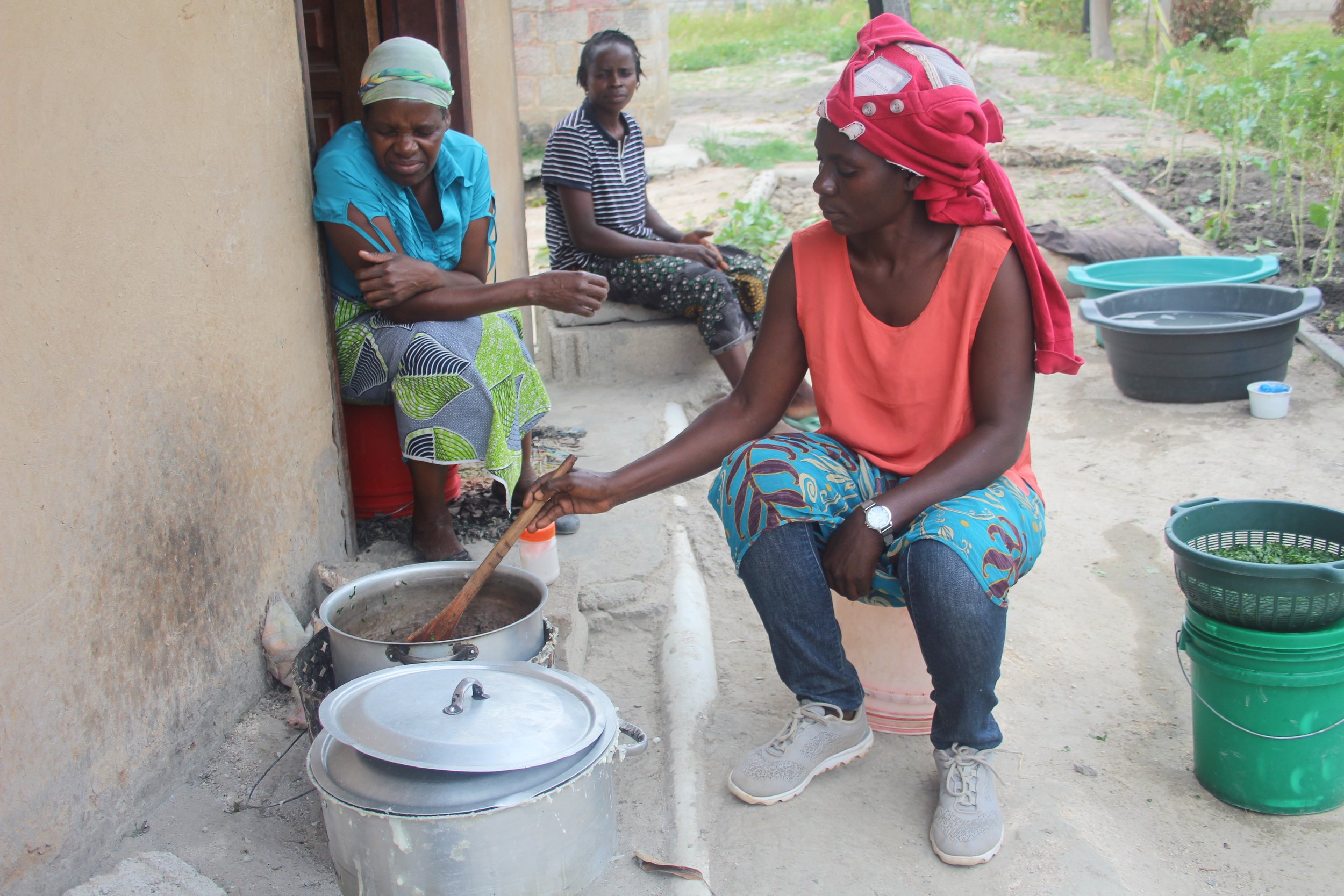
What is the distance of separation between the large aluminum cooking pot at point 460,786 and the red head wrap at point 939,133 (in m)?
1.20

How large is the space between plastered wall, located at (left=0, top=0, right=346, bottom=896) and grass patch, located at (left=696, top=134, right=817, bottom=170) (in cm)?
824

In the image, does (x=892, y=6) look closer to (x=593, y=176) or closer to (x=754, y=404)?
(x=593, y=176)

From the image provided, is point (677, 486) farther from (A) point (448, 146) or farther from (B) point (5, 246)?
(B) point (5, 246)

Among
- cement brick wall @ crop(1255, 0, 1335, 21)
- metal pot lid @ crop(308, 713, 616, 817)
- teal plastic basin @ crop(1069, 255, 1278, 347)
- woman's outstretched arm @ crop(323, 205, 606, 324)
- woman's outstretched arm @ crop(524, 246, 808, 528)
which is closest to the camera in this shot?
metal pot lid @ crop(308, 713, 616, 817)

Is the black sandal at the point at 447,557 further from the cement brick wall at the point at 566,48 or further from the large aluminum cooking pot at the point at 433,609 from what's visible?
the cement brick wall at the point at 566,48

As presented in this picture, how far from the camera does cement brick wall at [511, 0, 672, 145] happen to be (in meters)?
11.2

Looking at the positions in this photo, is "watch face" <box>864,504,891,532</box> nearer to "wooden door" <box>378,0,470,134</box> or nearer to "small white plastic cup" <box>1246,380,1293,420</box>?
"wooden door" <box>378,0,470,134</box>

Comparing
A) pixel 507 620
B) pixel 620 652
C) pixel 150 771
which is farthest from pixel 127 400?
pixel 620 652

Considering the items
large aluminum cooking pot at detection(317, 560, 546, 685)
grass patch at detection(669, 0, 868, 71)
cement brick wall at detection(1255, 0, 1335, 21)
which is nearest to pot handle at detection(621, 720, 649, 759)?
large aluminum cooking pot at detection(317, 560, 546, 685)

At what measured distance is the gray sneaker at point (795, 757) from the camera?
2326 mm

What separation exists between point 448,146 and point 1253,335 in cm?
384

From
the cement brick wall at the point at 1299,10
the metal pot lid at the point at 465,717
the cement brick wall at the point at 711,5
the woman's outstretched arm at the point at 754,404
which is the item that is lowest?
the metal pot lid at the point at 465,717

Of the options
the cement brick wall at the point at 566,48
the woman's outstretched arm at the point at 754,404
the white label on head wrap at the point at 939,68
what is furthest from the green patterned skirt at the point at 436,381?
the cement brick wall at the point at 566,48

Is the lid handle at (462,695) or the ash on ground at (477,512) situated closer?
the lid handle at (462,695)
